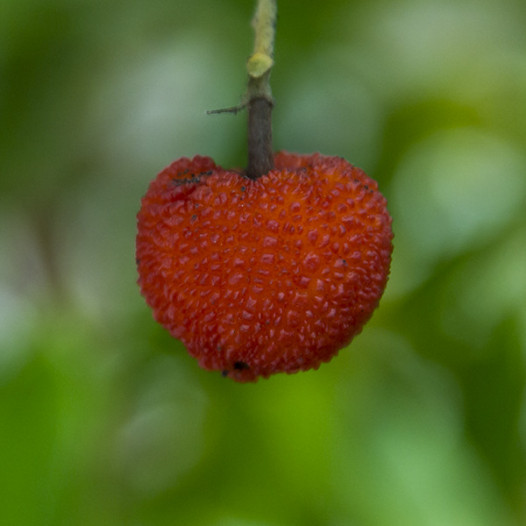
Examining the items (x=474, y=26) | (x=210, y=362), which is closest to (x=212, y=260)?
(x=210, y=362)

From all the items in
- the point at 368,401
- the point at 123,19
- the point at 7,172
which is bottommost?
the point at 368,401

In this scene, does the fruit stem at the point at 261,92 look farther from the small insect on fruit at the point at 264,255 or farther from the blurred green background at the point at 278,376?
the blurred green background at the point at 278,376

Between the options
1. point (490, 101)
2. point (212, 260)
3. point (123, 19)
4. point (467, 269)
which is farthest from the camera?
point (123, 19)

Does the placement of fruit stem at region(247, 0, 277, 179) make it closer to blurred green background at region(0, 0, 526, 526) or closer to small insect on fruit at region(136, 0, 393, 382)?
small insect on fruit at region(136, 0, 393, 382)

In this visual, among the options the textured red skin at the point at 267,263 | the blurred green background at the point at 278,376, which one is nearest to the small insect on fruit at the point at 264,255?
the textured red skin at the point at 267,263

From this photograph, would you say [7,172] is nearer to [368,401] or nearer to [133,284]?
[133,284]

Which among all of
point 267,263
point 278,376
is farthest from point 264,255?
point 278,376
